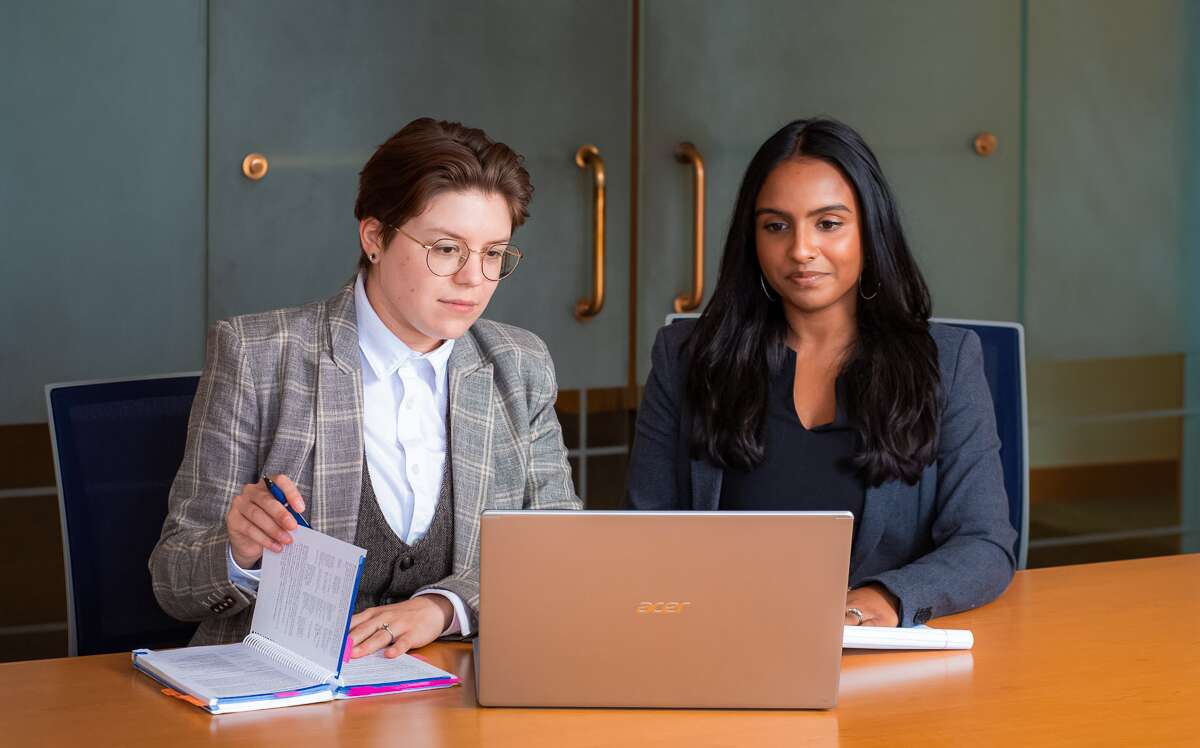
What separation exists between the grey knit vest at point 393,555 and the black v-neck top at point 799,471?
1.58 feet

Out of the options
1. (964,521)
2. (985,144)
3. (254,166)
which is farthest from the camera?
(985,144)

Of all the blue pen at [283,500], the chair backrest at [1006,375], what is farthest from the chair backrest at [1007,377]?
the blue pen at [283,500]

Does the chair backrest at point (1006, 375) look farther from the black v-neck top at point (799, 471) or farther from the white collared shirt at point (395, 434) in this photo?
the white collared shirt at point (395, 434)

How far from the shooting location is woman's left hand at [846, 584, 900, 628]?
1.67m

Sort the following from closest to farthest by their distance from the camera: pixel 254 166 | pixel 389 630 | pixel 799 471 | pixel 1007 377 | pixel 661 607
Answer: pixel 661 607 → pixel 389 630 → pixel 799 471 → pixel 1007 377 → pixel 254 166

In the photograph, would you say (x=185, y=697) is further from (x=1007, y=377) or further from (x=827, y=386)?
(x=1007, y=377)

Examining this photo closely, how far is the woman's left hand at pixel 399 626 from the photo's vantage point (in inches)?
60.9

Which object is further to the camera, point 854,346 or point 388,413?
point 854,346

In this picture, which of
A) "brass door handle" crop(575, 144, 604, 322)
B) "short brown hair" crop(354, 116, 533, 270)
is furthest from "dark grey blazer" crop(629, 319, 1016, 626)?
"brass door handle" crop(575, 144, 604, 322)

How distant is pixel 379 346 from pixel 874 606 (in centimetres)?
74

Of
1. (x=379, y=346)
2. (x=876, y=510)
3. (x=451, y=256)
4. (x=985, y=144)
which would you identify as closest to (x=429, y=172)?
(x=451, y=256)

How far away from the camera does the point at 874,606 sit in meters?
1.70

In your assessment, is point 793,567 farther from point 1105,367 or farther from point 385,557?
point 1105,367

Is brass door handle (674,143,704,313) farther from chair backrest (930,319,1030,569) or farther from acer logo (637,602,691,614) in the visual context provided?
acer logo (637,602,691,614)
